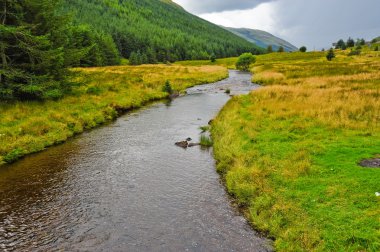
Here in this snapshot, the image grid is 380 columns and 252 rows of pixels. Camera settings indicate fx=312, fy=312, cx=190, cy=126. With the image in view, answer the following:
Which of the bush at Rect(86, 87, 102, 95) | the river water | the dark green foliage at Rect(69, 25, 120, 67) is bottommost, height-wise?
the river water

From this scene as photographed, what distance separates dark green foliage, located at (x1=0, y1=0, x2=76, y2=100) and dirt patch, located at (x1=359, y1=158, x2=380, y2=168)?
952 inches

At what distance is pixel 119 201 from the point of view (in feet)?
46.0

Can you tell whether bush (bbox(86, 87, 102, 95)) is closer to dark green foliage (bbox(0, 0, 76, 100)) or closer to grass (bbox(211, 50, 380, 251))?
dark green foliage (bbox(0, 0, 76, 100))

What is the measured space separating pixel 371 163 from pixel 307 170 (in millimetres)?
2766

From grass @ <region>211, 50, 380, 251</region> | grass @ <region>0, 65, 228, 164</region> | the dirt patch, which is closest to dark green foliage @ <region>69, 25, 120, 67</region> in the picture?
grass @ <region>0, 65, 228, 164</region>

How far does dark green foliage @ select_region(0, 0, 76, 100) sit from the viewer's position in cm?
2548

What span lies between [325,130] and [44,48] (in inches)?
968

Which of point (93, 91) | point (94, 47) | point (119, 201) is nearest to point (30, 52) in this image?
point (93, 91)

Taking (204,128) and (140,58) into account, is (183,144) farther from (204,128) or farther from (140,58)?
(140,58)

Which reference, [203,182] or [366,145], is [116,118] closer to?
[203,182]

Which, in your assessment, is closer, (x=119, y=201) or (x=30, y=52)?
(x=119, y=201)

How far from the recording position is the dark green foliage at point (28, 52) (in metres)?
25.5

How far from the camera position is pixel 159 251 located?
1044cm

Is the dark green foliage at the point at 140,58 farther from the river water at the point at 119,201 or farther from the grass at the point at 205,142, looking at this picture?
the grass at the point at 205,142
